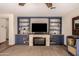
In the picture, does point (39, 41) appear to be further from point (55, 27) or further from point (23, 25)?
point (23, 25)

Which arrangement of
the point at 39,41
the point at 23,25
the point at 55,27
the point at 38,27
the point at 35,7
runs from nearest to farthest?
the point at 35,7 < the point at 39,41 < the point at 38,27 < the point at 55,27 < the point at 23,25

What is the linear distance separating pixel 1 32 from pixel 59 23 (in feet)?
14.7

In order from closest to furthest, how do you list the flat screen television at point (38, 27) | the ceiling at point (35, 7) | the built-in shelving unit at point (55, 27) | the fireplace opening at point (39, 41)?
the ceiling at point (35, 7) → the fireplace opening at point (39, 41) → the flat screen television at point (38, 27) → the built-in shelving unit at point (55, 27)

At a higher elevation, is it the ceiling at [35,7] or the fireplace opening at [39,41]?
the ceiling at [35,7]

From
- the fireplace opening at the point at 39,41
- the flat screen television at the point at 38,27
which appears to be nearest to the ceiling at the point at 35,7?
the flat screen television at the point at 38,27

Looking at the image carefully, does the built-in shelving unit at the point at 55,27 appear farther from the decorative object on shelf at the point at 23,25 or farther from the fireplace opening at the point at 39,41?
the decorative object on shelf at the point at 23,25

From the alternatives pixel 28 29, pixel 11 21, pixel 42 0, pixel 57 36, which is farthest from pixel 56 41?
pixel 42 0

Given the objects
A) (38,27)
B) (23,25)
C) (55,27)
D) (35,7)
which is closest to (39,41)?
(38,27)

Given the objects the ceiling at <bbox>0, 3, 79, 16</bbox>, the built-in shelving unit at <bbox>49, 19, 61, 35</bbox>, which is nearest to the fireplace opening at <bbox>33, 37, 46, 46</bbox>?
the built-in shelving unit at <bbox>49, 19, 61, 35</bbox>

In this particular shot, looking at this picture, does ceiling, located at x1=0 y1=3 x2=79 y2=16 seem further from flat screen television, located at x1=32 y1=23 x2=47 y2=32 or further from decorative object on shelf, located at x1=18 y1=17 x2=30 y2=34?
decorative object on shelf, located at x1=18 y1=17 x2=30 y2=34

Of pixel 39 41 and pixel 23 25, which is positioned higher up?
pixel 23 25

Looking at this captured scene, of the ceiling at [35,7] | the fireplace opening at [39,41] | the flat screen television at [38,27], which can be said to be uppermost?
the ceiling at [35,7]

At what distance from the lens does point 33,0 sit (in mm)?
1462

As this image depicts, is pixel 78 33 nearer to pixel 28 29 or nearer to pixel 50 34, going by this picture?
pixel 50 34
